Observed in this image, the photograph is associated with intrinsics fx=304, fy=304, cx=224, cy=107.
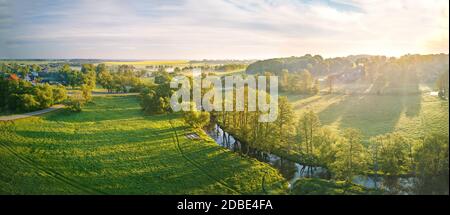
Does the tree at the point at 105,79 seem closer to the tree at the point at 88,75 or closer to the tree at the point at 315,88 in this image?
the tree at the point at 88,75

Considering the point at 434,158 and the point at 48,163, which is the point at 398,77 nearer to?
the point at 434,158

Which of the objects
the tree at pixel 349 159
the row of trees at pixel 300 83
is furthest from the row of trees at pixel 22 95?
the row of trees at pixel 300 83

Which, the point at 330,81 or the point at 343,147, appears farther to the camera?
the point at 330,81

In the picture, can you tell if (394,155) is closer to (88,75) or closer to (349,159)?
(349,159)

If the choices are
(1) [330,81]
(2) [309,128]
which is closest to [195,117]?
(2) [309,128]

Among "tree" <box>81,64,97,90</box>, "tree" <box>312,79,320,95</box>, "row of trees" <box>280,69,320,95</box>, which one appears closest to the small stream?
"tree" <box>81,64,97,90</box>

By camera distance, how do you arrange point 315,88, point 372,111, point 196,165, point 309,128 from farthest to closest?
point 315,88 → point 372,111 → point 309,128 → point 196,165

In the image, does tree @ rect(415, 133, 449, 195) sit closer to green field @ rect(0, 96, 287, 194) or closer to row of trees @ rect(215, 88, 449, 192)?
row of trees @ rect(215, 88, 449, 192)
